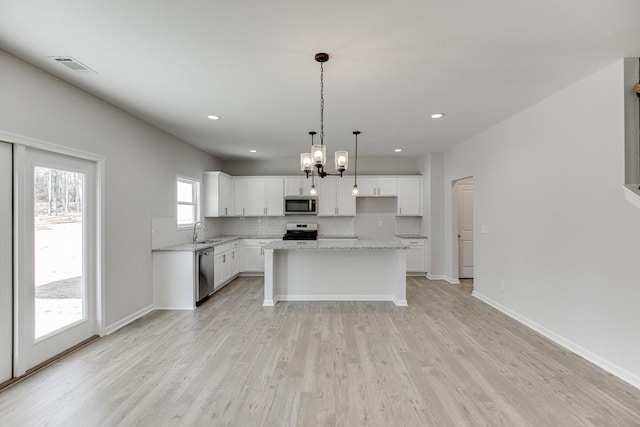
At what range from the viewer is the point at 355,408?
6.98ft

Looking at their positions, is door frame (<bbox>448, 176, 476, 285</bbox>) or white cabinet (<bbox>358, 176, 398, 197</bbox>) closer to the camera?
door frame (<bbox>448, 176, 476, 285</bbox>)

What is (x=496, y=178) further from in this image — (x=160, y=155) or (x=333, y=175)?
(x=160, y=155)

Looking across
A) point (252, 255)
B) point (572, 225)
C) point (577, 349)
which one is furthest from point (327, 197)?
point (577, 349)

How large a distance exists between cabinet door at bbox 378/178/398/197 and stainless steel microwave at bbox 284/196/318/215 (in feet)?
4.81

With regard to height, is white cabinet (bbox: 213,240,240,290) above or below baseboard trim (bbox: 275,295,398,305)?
above

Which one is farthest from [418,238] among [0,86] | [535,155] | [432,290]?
[0,86]

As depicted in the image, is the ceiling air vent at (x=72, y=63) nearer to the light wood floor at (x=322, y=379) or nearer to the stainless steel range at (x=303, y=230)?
the light wood floor at (x=322, y=379)

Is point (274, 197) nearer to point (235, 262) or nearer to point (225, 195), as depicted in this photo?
point (225, 195)

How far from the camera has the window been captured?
5301mm

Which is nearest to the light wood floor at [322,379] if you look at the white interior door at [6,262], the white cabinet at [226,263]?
the white interior door at [6,262]

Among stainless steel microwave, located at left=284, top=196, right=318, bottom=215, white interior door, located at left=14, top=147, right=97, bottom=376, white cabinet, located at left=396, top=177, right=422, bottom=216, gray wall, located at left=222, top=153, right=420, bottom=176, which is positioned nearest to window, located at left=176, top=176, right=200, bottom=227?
gray wall, located at left=222, top=153, right=420, bottom=176

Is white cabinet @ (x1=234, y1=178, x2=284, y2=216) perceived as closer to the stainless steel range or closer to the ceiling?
the stainless steel range

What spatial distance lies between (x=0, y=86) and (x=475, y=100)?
174 inches

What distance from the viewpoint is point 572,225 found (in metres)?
3.03
